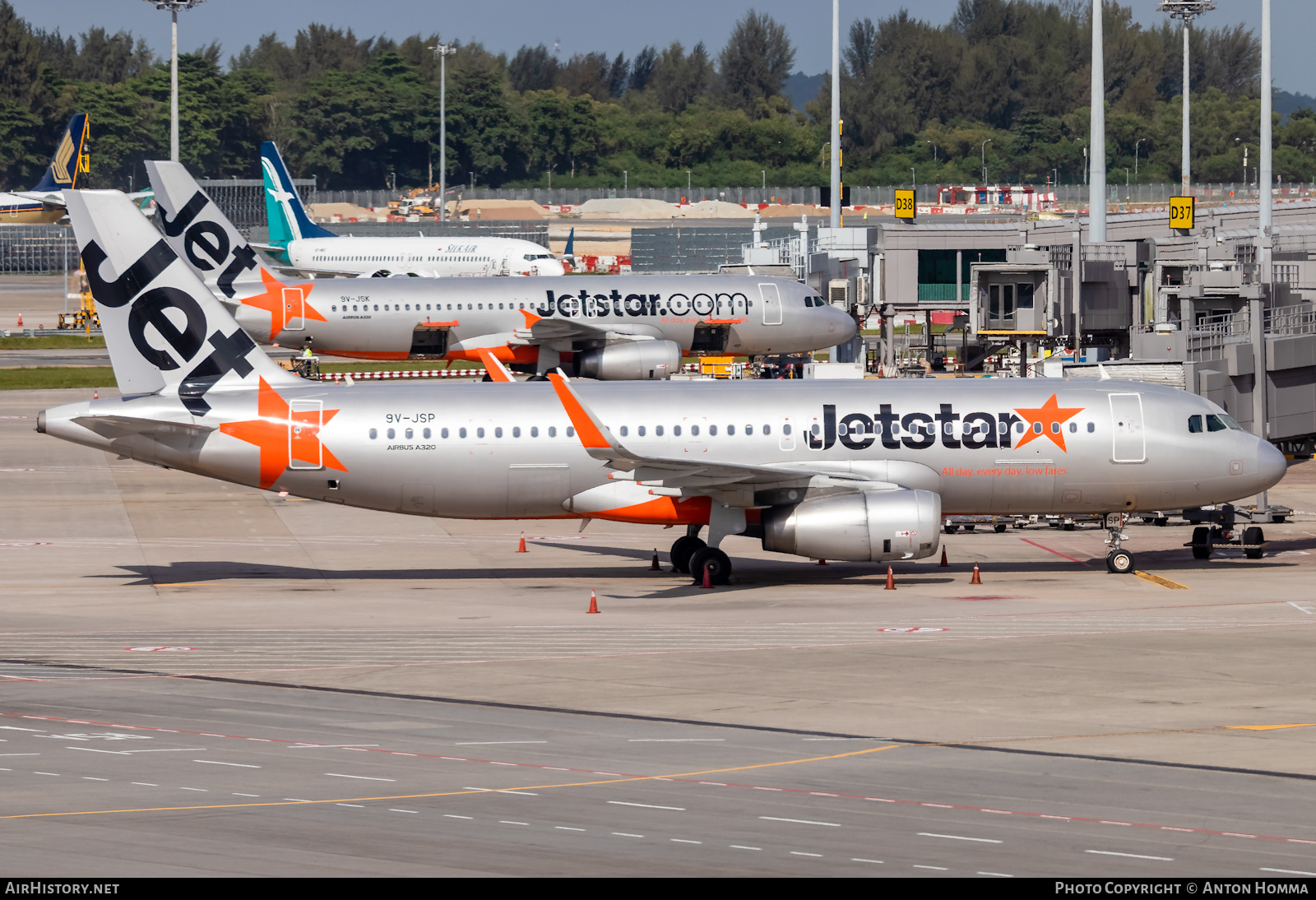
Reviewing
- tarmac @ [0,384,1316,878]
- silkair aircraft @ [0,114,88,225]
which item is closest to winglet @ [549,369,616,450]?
tarmac @ [0,384,1316,878]

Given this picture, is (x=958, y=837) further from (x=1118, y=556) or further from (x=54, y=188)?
(x=54, y=188)

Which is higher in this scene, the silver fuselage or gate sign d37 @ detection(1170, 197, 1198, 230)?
gate sign d37 @ detection(1170, 197, 1198, 230)

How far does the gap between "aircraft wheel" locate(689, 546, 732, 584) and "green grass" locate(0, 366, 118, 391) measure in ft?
152

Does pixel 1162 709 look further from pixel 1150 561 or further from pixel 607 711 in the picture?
pixel 1150 561

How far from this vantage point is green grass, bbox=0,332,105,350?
99000 mm

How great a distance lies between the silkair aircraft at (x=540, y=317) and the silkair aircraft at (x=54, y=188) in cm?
7977

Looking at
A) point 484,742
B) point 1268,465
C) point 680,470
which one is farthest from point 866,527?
point 484,742

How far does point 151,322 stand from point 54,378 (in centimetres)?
4665

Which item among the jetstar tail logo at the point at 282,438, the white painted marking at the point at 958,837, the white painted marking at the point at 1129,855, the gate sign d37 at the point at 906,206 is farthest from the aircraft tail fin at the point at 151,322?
the gate sign d37 at the point at 906,206

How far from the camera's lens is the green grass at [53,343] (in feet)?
325

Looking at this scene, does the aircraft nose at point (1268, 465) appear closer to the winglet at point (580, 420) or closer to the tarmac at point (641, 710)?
the tarmac at point (641, 710)

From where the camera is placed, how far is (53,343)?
101 meters

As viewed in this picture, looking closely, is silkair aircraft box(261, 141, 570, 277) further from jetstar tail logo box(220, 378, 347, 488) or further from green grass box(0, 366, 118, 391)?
jetstar tail logo box(220, 378, 347, 488)
